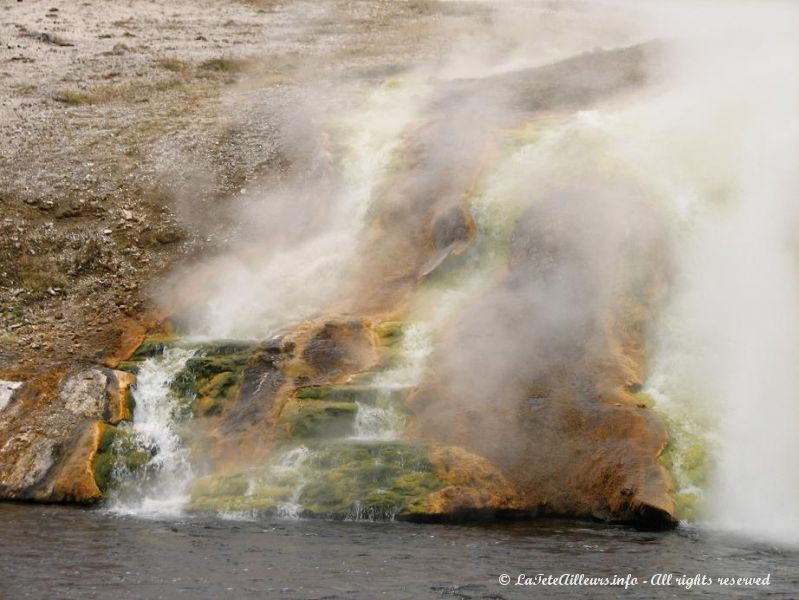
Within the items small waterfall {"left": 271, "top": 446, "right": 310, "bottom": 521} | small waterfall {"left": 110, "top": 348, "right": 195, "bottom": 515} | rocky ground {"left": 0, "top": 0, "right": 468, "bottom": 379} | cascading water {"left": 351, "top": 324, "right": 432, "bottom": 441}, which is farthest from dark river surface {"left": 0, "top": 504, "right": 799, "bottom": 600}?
rocky ground {"left": 0, "top": 0, "right": 468, "bottom": 379}

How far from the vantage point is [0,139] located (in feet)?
73.7

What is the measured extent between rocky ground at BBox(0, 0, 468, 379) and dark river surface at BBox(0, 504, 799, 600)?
5.32 metres

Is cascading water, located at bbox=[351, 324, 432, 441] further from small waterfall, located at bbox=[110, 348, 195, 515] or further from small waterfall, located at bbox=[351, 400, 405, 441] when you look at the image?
small waterfall, located at bbox=[110, 348, 195, 515]

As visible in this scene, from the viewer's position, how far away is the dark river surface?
9.31 m

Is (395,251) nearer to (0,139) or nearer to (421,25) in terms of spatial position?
(0,139)

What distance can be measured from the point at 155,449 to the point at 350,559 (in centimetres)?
470

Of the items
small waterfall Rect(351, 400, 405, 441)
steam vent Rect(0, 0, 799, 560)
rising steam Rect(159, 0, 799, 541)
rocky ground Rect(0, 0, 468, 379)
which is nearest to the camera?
steam vent Rect(0, 0, 799, 560)

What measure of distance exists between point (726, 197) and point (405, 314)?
21.6ft

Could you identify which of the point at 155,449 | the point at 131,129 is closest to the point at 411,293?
the point at 155,449

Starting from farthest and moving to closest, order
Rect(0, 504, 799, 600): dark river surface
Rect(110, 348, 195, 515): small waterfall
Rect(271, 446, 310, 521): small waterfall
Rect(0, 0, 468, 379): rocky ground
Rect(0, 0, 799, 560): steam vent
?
Rect(0, 0, 468, 379): rocky ground
Rect(110, 348, 195, 515): small waterfall
Rect(0, 0, 799, 560): steam vent
Rect(271, 446, 310, 521): small waterfall
Rect(0, 504, 799, 600): dark river surface

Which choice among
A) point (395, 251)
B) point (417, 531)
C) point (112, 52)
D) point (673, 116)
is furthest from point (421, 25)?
point (417, 531)

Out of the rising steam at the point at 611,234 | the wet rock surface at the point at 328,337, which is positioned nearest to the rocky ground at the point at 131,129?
the wet rock surface at the point at 328,337

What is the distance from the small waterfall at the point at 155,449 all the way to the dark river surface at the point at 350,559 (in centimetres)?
87

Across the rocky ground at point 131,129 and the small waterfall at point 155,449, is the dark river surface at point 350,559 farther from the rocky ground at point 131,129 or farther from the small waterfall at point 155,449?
the rocky ground at point 131,129
